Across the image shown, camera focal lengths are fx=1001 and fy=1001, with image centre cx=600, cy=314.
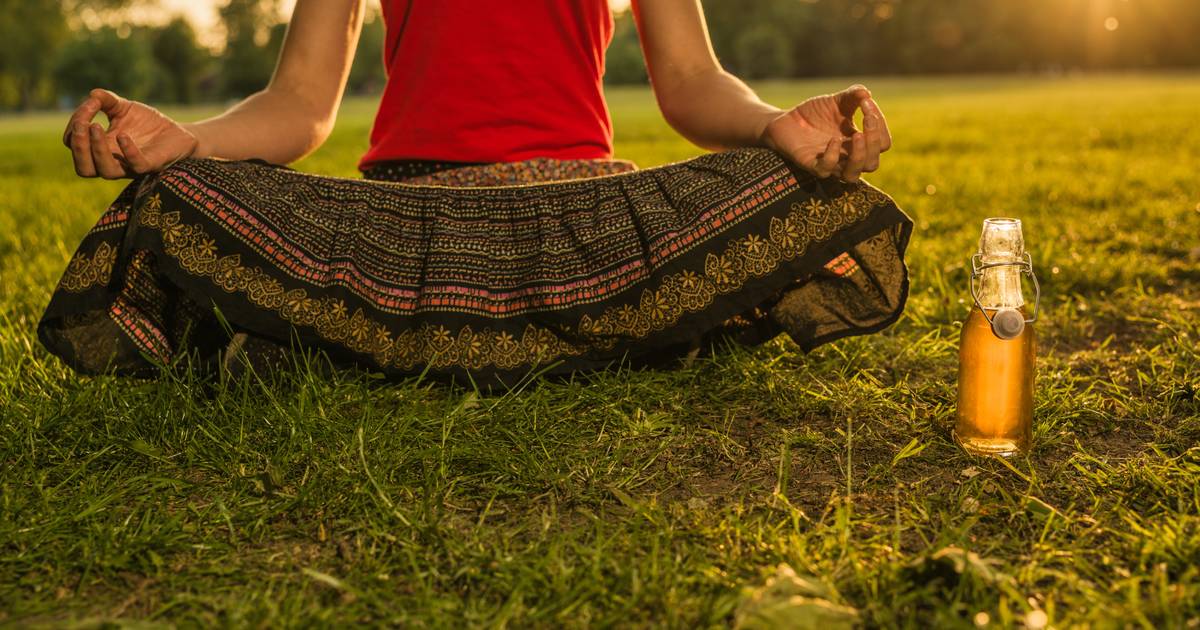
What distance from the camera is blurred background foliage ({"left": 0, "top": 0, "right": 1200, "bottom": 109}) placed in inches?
2184

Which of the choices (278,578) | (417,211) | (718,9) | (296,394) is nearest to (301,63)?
(417,211)

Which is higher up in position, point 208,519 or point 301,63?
point 301,63

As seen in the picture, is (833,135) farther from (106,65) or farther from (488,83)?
(106,65)

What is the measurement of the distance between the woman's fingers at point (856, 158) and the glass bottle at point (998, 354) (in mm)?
311

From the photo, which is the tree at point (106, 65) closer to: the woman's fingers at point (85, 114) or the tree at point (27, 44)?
the tree at point (27, 44)

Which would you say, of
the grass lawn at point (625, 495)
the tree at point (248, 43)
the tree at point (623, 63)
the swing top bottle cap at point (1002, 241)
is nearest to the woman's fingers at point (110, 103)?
the grass lawn at point (625, 495)

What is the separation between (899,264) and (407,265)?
3.94ft

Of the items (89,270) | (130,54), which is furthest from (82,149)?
(130,54)

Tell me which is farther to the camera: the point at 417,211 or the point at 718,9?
the point at 718,9

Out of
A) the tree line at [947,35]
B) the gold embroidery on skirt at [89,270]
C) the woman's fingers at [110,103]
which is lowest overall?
the tree line at [947,35]

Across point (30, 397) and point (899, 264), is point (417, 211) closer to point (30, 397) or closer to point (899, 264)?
point (30, 397)

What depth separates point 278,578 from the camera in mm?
1598

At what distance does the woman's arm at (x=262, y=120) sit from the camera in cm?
216

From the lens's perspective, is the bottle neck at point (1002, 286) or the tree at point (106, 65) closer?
the bottle neck at point (1002, 286)
